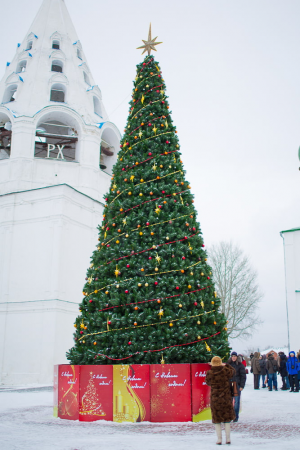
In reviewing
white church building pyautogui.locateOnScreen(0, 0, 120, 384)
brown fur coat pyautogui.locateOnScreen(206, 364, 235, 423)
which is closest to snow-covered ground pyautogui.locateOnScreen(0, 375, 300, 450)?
brown fur coat pyautogui.locateOnScreen(206, 364, 235, 423)

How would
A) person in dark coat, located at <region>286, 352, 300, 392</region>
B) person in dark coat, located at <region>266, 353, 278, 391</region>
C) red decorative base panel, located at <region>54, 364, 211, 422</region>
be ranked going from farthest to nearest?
person in dark coat, located at <region>266, 353, 278, 391</region> < person in dark coat, located at <region>286, 352, 300, 392</region> < red decorative base panel, located at <region>54, 364, 211, 422</region>

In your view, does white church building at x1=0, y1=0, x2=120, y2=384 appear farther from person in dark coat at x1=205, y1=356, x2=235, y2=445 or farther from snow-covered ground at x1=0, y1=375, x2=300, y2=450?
person in dark coat at x1=205, y1=356, x2=235, y2=445

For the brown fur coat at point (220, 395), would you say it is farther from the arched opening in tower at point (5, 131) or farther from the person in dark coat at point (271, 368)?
the arched opening in tower at point (5, 131)

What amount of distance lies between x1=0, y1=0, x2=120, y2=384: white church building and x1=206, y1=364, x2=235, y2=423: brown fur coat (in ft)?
50.8

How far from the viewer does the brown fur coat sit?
6.81 metres

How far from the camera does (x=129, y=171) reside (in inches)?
413

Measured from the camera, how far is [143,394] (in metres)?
8.49

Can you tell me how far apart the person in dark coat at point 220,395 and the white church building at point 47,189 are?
50.7 feet

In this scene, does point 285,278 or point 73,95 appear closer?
point 285,278

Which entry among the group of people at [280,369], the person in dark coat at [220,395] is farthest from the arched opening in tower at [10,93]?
the person in dark coat at [220,395]

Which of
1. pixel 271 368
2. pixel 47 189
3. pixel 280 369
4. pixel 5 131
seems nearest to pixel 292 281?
pixel 280 369

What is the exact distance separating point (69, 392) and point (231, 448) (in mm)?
4272

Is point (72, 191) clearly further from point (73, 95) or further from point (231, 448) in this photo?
point (231, 448)

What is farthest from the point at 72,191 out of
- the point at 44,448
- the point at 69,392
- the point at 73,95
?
the point at 44,448
